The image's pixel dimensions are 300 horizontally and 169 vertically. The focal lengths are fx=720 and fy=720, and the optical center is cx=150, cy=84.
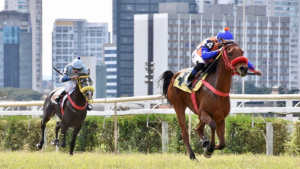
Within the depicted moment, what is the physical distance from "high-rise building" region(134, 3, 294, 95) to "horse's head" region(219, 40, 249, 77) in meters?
137

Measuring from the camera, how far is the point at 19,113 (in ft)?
52.0

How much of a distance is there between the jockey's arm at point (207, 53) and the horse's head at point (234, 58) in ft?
0.54

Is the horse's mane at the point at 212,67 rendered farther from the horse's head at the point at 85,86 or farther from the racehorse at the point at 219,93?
the horse's head at the point at 85,86

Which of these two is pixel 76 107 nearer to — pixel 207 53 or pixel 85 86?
pixel 85 86

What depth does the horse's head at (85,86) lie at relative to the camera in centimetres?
1234

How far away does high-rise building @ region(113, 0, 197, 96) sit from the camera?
166375 millimetres

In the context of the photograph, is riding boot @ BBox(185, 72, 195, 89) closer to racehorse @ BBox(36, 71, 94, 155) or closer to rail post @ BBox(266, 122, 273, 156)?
rail post @ BBox(266, 122, 273, 156)

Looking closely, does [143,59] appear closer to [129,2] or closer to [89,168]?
[129,2]

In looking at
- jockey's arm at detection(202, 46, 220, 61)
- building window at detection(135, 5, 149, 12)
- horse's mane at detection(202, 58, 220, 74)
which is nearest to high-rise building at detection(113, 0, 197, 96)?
building window at detection(135, 5, 149, 12)

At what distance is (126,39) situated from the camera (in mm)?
170875

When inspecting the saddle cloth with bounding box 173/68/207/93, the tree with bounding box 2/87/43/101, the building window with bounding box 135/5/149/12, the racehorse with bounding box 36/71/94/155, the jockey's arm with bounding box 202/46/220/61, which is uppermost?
the building window with bounding box 135/5/149/12

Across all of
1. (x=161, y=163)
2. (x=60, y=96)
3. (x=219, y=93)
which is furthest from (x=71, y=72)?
(x=219, y=93)

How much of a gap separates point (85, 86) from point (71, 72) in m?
0.89

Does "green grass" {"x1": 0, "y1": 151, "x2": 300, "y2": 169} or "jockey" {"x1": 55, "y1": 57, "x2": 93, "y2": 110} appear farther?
"jockey" {"x1": 55, "y1": 57, "x2": 93, "y2": 110}
